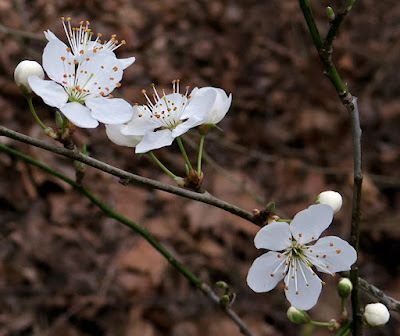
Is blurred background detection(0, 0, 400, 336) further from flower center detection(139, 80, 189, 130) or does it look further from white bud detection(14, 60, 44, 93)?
white bud detection(14, 60, 44, 93)

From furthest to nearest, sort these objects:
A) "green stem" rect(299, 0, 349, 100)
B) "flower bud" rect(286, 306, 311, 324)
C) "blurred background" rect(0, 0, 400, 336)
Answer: "blurred background" rect(0, 0, 400, 336), "flower bud" rect(286, 306, 311, 324), "green stem" rect(299, 0, 349, 100)

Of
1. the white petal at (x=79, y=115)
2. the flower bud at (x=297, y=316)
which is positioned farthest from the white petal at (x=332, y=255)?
the white petal at (x=79, y=115)

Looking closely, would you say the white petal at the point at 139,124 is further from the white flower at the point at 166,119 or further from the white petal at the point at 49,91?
the white petal at the point at 49,91

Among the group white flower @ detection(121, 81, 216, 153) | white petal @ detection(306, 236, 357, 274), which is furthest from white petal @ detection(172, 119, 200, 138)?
white petal @ detection(306, 236, 357, 274)

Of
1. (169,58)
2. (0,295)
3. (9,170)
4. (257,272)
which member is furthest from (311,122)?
(257,272)

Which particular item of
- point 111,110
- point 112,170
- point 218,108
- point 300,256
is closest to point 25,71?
point 111,110

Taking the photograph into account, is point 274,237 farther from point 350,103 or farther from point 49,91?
point 49,91

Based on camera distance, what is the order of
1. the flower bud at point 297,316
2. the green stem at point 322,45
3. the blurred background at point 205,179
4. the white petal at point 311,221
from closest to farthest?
the green stem at point 322,45 < the white petal at point 311,221 < the flower bud at point 297,316 < the blurred background at point 205,179

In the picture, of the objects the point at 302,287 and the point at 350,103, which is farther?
the point at 302,287
